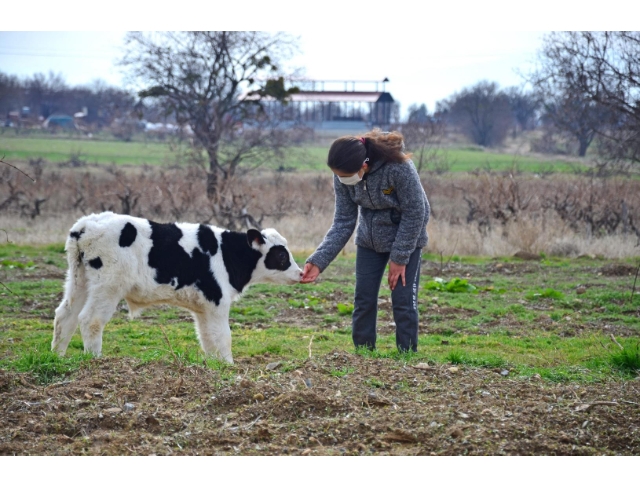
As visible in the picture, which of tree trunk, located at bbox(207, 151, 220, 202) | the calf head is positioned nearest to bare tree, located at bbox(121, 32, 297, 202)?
tree trunk, located at bbox(207, 151, 220, 202)

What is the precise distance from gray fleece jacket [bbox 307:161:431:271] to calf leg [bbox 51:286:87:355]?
3.27 metres

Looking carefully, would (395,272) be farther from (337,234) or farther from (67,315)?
(67,315)

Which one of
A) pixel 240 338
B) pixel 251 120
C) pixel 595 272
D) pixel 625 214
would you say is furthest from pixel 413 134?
pixel 240 338

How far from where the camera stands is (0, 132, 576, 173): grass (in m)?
29.4

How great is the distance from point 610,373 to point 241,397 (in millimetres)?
3821

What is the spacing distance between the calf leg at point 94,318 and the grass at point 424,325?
1.49 ft

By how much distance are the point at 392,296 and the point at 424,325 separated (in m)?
3.76

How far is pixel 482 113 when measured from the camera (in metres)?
55.4

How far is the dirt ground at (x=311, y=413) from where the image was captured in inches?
191

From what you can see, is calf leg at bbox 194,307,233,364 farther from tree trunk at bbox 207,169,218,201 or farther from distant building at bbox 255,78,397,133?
distant building at bbox 255,78,397,133

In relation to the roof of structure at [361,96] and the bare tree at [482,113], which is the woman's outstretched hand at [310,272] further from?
the roof of structure at [361,96]

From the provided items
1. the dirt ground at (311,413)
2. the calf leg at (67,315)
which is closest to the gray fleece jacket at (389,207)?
the dirt ground at (311,413)

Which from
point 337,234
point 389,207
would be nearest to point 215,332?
point 337,234

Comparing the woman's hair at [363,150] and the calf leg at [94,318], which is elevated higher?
the woman's hair at [363,150]
